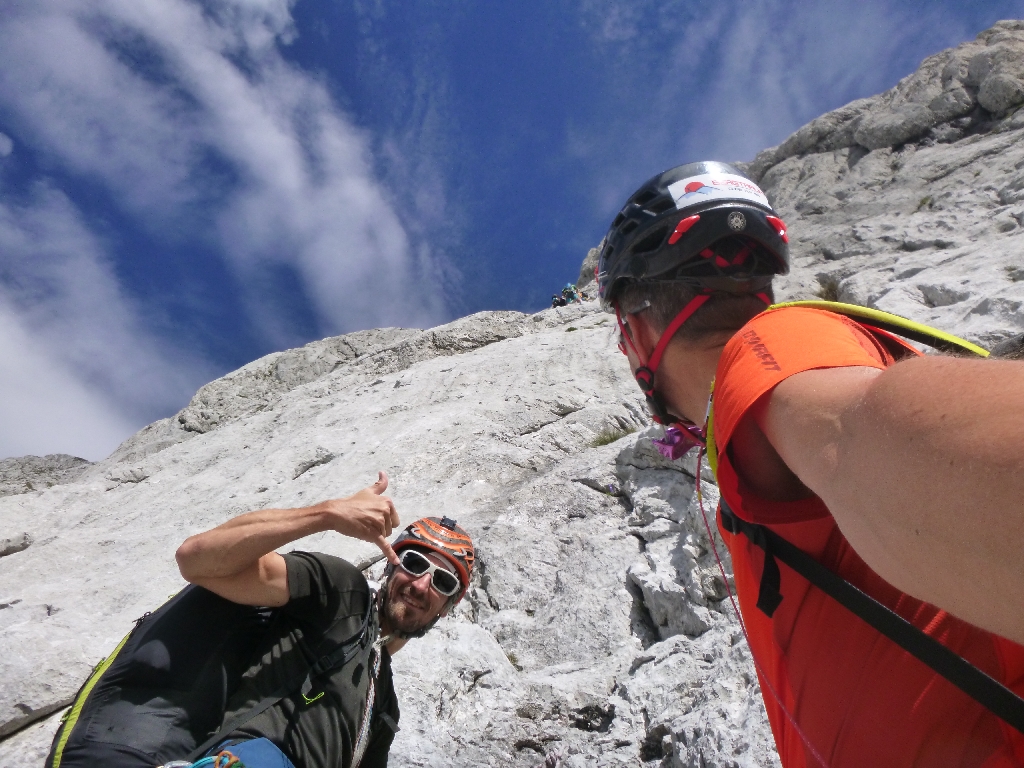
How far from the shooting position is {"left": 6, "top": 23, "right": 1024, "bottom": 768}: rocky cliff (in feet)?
17.1

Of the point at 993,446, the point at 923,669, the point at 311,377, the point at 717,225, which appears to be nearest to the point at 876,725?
the point at 923,669

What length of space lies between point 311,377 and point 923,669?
2674 centimetres

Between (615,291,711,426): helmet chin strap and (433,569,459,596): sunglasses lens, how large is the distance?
11.2ft

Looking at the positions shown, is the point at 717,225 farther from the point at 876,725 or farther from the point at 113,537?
the point at 113,537

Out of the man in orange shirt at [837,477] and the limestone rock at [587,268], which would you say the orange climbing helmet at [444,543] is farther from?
the limestone rock at [587,268]

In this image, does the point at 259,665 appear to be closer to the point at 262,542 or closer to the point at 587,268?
the point at 262,542

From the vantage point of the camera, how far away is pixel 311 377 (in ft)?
85.2

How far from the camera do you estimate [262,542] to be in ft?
12.7

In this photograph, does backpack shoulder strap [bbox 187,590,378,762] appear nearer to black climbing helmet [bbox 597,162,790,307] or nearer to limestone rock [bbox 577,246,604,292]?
black climbing helmet [bbox 597,162,790,307]

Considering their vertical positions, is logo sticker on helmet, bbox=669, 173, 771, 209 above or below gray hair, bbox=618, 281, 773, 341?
above

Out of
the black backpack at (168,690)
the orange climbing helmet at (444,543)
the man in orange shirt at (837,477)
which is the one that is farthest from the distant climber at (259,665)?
the man in orange shirt at (837,477)

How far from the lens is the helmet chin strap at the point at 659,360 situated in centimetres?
284

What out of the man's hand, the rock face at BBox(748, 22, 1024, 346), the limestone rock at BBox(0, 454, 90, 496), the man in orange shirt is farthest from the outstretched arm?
the limestone rock at BBox(0, 454, 90, 496)

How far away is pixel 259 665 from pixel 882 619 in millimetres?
4099
